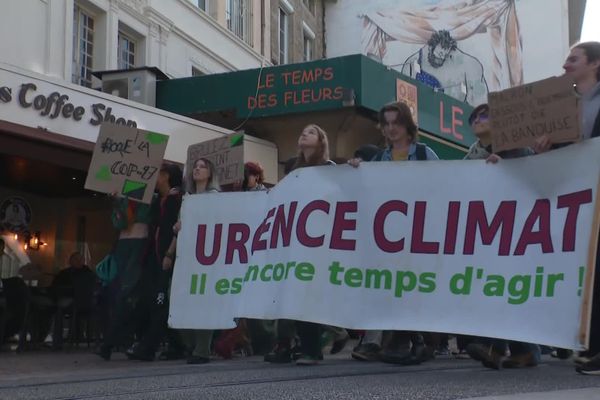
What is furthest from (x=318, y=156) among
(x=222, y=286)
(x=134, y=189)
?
(x=134, y=189)

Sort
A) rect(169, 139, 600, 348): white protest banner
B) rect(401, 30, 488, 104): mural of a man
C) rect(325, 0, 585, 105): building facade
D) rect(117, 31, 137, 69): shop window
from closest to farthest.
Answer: rect(169, 139, 600, 348): white protest banner, rect(117, 31, 137, 69): shop window, rect(401, 30, 488, 104): mural of a man, rect(325, 0, 585, 105): building facade

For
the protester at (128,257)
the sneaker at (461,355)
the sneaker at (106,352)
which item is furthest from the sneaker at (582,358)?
the sneaker at (106,352)

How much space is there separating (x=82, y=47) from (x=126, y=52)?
5.11 feet

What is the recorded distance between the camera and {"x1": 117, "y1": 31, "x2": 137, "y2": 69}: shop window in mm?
16406

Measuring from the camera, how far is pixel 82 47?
15203 millimetres

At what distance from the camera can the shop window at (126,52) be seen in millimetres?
16406

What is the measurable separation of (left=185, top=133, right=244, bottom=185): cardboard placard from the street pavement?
1.59m

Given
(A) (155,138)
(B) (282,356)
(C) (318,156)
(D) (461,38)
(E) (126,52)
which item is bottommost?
(B) (282,356)

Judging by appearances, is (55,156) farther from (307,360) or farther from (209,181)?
(307,360)

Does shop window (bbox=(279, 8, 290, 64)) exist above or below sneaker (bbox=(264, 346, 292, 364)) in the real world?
above

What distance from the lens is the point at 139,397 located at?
3.99 meters

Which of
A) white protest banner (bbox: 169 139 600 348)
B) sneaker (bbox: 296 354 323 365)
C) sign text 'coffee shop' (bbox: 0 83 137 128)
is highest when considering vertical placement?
sign text 'coffee shop' (bbox: 0 83 137 128)

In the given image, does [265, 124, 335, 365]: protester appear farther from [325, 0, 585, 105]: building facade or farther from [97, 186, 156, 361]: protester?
[325, 0, 585, 105]: building facade

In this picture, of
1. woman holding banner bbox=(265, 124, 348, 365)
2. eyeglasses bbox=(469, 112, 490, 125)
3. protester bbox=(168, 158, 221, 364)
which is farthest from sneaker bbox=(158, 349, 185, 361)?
eyeglasses bbox=(469, 112, 490, 125)
